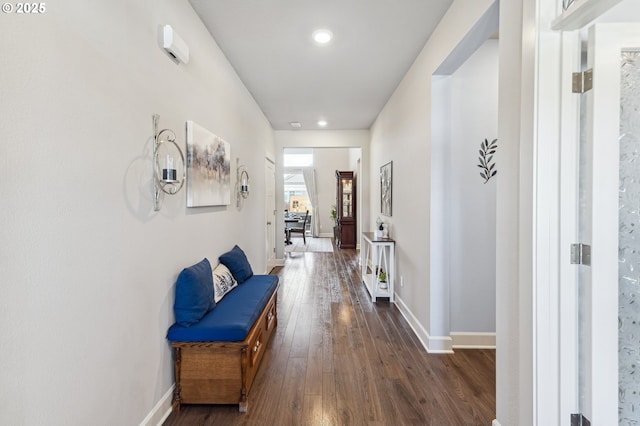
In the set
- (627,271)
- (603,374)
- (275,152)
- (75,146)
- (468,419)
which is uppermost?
(275,152)

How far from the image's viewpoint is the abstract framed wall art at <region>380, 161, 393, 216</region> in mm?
4231

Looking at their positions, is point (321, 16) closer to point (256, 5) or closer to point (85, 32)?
point (256, 5)

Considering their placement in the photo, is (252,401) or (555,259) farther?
(252,401)

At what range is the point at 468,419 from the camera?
72.6 inches

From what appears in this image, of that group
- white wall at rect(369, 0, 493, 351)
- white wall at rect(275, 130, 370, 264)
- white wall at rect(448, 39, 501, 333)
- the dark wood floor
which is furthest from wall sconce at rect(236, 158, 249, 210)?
white wall at rect(275, 130, 370, 264)

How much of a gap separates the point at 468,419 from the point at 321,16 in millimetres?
3055

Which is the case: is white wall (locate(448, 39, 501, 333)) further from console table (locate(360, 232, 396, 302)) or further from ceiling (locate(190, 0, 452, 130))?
console table (locate(360, 232, 396, 302))

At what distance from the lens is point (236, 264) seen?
296cm

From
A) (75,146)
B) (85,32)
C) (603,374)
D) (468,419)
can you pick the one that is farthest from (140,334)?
(603,374)

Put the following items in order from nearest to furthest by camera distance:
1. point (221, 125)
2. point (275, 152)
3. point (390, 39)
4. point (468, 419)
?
point (468, 419) → point (390, 39) → point (221, 125) → point (275, 152)

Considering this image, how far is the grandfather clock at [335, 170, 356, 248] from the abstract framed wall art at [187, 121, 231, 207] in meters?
5.77

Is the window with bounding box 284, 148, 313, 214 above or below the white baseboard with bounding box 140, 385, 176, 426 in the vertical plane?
above

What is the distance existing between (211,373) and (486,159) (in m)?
2.82

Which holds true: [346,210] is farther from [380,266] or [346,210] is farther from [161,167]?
[161,167]
